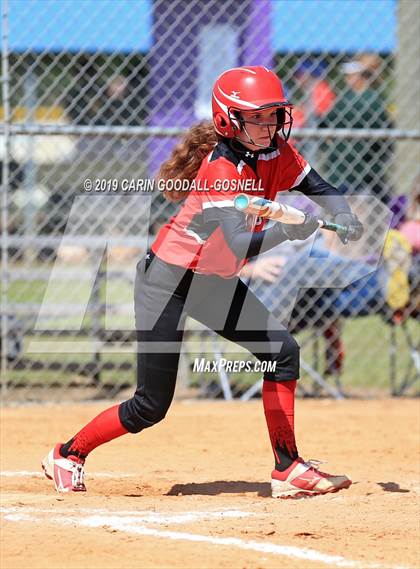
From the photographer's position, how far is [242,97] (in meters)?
4.41

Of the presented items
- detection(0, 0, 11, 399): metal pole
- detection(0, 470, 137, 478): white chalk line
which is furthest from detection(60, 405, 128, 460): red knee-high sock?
detection(0, 0, 11, 399): metal pole

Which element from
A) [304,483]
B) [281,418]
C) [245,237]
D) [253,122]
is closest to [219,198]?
[245,237]

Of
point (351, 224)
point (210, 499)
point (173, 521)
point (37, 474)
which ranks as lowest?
point (37, 474)

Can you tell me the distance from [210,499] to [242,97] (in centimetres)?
177

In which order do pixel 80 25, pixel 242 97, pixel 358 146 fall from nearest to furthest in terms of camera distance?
pixel 242 97 < pixel 80 25 < pixel 358 146

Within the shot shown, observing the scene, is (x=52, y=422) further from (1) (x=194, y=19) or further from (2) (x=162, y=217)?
(1) (x=194, y=19)

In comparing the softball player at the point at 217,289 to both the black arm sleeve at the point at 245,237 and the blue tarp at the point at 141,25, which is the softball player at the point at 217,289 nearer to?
the black arm sleeve at the point at 245,237

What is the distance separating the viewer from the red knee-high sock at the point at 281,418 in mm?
4668

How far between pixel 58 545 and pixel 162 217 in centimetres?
467

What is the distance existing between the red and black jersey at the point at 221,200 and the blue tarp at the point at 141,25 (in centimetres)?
344

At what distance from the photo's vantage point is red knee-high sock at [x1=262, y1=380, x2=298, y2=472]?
4.67 m

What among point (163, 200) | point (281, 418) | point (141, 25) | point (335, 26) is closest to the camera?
point (281, 418)

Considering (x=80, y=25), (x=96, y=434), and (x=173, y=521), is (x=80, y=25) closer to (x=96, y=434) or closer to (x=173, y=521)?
(x=96, y=434)

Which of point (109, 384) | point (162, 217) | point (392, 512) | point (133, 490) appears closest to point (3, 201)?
point (162, 217)
